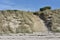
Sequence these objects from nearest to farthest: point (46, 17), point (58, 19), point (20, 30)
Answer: point (20, 30), point (58, 19), point (46, 17)

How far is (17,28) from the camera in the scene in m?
36.2

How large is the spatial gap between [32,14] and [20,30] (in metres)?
9.07

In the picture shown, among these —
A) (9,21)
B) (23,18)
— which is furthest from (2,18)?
(23,18)

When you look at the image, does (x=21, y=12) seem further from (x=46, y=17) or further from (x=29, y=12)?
(x=46, y=17)

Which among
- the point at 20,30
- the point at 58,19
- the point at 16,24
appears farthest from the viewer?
the point at 58,19

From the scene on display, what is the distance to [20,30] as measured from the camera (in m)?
35.0

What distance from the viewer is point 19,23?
124 feet

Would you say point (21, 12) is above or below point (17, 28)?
above

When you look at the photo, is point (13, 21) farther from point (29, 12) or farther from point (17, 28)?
point (29, 12)

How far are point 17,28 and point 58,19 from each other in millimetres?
8845

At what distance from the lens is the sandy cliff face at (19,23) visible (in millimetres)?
35653

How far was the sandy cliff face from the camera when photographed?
1404 inches

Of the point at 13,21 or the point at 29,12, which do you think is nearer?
the point at 13,21

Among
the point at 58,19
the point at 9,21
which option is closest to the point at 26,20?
the point at 9,21
